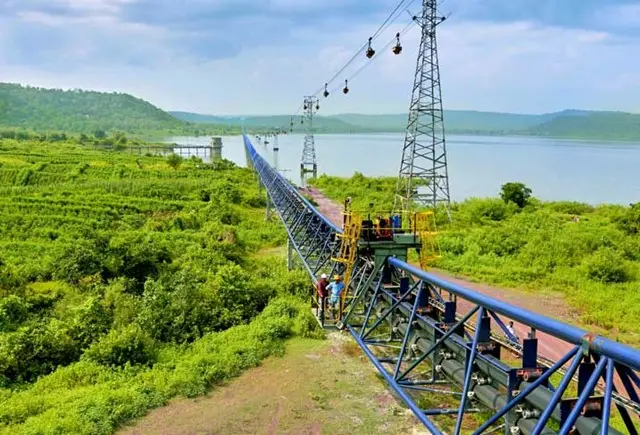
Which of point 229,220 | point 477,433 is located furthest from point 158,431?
point 229,220

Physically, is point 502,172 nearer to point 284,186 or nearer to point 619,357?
point 284,186

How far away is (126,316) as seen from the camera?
1816 centimetres

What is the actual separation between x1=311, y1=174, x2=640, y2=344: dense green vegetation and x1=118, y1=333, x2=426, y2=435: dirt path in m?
9.39

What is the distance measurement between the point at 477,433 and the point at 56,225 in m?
36.4

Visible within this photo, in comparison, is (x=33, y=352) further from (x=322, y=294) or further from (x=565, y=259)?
(x=565, y=259)

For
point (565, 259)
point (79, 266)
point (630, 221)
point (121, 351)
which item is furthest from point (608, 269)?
point (79, 266)

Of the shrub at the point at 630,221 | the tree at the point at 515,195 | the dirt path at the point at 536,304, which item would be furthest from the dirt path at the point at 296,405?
the tree at the point at 515,195

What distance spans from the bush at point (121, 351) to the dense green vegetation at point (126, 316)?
0.10ft

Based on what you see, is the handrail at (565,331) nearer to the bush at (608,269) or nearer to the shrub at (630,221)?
the bush at (608,269)

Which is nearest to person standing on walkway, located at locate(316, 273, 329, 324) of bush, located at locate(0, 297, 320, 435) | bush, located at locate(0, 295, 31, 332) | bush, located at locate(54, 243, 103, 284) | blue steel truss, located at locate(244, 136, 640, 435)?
blue steel truss, located at locate(244, 136, 640, 435)

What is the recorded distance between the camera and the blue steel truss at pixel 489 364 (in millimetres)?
5207

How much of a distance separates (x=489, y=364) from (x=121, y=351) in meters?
11.5

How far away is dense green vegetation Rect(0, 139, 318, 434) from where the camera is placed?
43.2 ft

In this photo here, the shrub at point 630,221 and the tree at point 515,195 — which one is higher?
the tree at point 515,195
